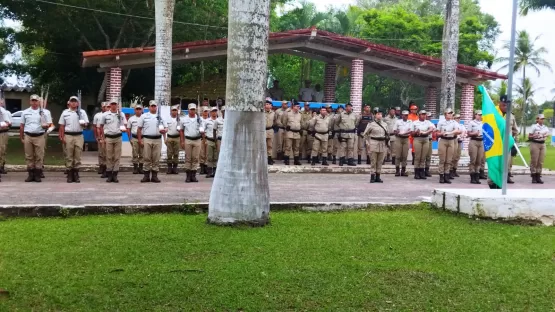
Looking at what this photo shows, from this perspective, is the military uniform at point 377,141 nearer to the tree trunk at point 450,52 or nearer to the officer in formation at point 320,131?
the officer in formation at point 320,131

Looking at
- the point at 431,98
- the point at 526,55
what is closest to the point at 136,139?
the point at 431,98

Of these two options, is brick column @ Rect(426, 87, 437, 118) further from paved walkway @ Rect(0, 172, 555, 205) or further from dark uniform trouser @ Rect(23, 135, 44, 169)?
dark uniform trouser @ Rect(23, 135, 44, 169)

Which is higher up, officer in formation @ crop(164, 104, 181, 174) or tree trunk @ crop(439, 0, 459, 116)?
tree trunk @ crop(439, 0, 459, 116)

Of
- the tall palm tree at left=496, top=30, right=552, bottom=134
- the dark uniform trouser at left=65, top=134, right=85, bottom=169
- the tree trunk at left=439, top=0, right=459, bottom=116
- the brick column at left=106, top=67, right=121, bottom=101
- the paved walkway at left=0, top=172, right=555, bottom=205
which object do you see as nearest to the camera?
the paved walkway at left=0, top=172, right=555, bottom=205

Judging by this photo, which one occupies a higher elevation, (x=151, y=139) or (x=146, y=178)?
(x=151, y=139)

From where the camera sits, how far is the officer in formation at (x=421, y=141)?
14.3m

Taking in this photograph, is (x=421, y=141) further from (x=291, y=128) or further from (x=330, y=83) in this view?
(x=330, y=83)

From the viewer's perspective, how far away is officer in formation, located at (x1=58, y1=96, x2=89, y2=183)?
38.6ft

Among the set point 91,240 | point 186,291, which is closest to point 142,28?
point 91,240

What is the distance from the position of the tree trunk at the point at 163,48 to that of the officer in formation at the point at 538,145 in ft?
33.4

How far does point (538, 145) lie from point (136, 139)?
10.6 metres

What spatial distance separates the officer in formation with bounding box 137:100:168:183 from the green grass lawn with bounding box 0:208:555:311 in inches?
185

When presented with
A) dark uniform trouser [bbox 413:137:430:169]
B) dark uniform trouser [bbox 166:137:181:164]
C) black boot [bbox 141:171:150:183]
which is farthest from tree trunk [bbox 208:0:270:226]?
dark uniform trouser [bbox 413:137:430:169]

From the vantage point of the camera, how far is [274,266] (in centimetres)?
540
